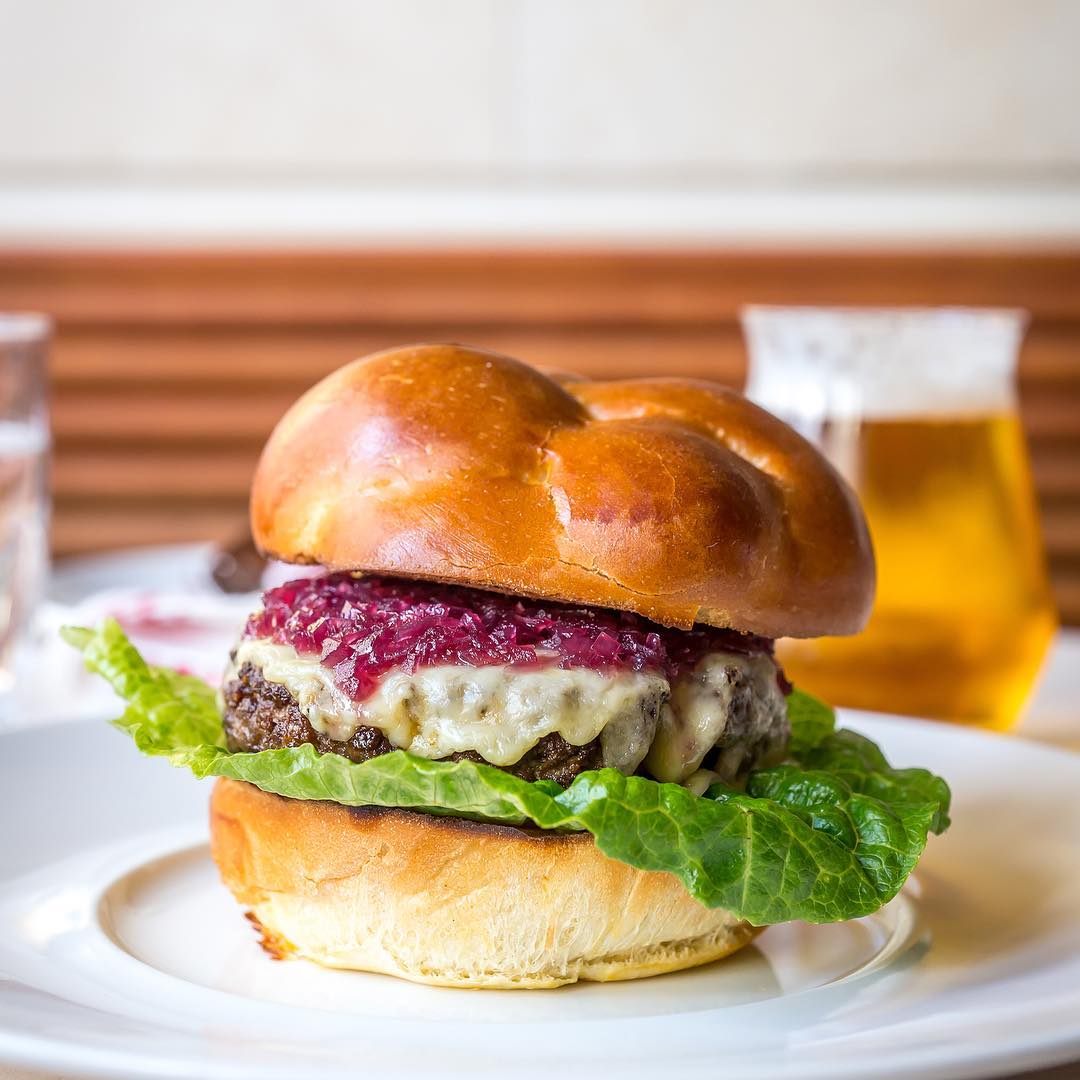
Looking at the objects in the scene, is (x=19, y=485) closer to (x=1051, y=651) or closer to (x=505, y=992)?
(x=505, y=992)

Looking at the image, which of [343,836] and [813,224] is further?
[813,224]

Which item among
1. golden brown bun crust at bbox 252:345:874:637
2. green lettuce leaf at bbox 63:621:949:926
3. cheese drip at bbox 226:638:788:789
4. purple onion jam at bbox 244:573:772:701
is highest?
golden brown bun crust at bbox 252:345:874:637

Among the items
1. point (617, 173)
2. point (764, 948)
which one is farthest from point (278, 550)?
point (617, 173)

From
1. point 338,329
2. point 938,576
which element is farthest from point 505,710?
point 338,329

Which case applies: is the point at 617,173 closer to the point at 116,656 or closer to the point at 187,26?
the point at 187,26

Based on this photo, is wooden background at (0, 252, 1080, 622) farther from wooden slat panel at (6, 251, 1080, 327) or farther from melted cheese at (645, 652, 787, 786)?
melted cheese at (645, 652, 787, 786)

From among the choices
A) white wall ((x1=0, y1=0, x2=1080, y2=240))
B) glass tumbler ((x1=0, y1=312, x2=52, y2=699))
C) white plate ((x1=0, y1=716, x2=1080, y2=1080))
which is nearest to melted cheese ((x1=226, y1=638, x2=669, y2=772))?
white plate ((x1=0, y1=716, x2=1080, y2=1080))

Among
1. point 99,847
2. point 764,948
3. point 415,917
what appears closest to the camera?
point 415,917
